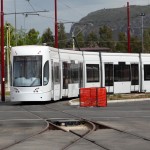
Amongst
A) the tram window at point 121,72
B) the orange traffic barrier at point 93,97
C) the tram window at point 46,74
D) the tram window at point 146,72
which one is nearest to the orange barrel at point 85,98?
the orange traffic barrier at point 93,97

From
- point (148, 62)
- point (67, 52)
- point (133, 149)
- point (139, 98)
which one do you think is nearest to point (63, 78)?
point (67, 52)

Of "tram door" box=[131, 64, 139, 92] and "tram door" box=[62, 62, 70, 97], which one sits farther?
"tram door" box=[131, 64, 139, 92]

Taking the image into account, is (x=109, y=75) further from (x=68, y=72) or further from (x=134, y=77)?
(x=68, y=72)

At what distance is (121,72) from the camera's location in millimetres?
43000

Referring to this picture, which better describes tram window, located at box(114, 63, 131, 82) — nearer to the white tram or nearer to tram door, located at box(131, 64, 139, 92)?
the white tram

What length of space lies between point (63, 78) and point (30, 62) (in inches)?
140

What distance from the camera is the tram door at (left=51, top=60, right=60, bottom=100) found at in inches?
1315

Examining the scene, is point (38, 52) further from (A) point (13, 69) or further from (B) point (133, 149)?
(B) point (133, 149)

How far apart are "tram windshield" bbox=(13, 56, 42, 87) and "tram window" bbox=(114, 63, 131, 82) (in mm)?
11221

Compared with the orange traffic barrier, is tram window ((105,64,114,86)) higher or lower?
higher

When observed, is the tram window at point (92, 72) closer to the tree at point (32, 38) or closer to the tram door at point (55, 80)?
the tram door at point (55, 80)

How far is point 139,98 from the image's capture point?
125ft

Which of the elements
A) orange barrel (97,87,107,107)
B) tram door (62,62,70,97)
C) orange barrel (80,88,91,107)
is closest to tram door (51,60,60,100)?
tram door (62,62,70,97)

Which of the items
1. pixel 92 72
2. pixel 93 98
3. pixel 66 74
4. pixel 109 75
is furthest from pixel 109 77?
pixel 93 98
